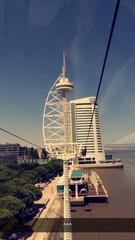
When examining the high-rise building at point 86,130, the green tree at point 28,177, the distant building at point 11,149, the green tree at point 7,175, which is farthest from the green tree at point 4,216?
the distant building at point 11,149

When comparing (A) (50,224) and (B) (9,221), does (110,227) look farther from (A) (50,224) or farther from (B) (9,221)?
(B) (9,221)

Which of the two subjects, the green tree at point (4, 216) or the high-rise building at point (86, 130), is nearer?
the green tree at point (4, 216)

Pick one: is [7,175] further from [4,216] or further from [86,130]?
[86,130]

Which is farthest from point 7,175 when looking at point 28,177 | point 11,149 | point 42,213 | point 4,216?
point 11,149

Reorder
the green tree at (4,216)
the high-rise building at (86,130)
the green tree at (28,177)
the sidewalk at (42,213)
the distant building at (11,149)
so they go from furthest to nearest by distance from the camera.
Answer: the distant building at (11,149), the high-rise building at (86,130), the green tree at (28,177), the sidewalk at (42,213), the green tree at (4,216)

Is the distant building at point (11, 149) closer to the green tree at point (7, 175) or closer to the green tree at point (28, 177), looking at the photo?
the green tree at point (7, 175)

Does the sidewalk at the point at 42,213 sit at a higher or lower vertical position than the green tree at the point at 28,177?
lower

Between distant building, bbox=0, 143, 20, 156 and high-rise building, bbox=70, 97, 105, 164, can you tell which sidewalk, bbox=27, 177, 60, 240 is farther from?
distant building, bbox=0, 143, 20, 156

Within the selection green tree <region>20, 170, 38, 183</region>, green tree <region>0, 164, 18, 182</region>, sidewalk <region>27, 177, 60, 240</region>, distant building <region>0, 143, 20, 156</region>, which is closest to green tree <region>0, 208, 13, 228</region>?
sidewalk <region>27, 177, 60, 240</region>

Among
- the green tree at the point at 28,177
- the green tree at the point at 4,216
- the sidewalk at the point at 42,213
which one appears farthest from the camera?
the green tree at the point at 28,177
